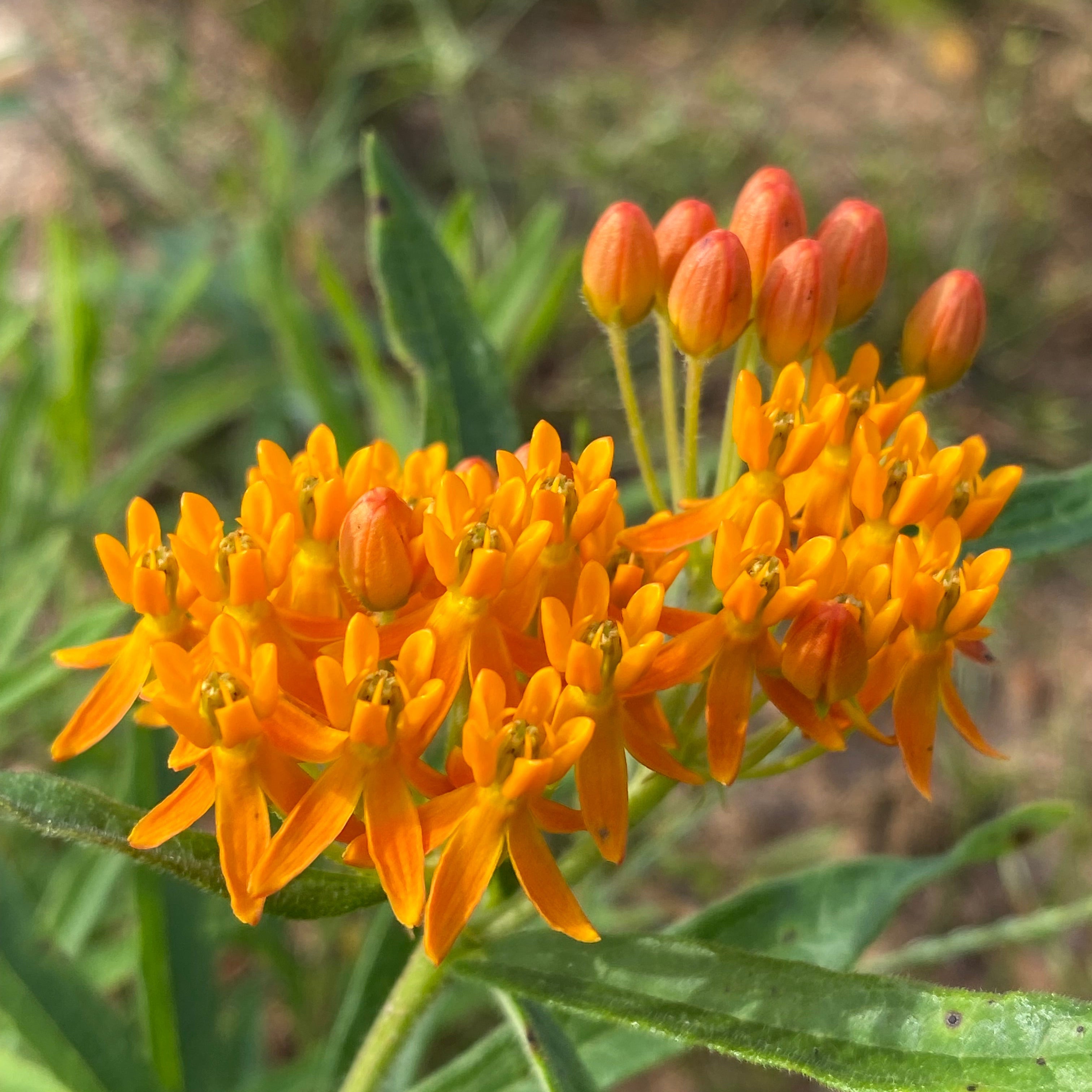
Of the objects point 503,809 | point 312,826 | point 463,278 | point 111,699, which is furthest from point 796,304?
point 463,278

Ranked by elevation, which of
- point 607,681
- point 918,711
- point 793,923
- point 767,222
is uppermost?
point 767,222

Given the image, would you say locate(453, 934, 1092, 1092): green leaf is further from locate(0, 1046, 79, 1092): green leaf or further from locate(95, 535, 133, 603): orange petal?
locate(0, 1046, 79, 1092): green leaf

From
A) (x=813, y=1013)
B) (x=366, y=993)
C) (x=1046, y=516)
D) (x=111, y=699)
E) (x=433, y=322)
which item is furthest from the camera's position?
(x=433, y=322)

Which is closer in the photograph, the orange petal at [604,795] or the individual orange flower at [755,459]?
the orange petal at [604,795]

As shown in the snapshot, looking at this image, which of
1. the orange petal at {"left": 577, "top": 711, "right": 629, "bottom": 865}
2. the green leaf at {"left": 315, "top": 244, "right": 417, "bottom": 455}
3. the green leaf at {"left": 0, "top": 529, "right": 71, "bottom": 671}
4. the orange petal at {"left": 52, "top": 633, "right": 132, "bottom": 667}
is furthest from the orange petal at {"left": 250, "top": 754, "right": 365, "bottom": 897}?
the green leaf at {"left": 315, "top": 244, "right": 417, "bottom": 455}

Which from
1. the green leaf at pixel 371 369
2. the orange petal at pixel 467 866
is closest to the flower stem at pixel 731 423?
the orange petal at pixel 467 866

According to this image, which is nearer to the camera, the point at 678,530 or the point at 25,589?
the point at 678,530

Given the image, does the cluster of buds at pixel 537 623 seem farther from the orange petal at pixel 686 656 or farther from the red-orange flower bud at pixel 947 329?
the red-orange flower bud at pixel 947 329

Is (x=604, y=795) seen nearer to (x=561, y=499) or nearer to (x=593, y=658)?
(x=593, y=658)
